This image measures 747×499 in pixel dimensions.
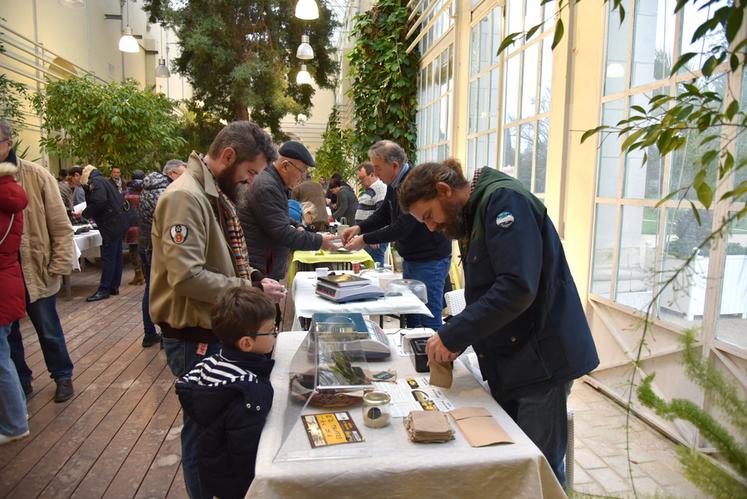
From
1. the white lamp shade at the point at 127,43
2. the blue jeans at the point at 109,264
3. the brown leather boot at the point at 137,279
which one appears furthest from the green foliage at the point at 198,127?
the blue jeans at the point at 109,264

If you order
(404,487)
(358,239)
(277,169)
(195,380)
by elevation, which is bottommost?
(404,487)

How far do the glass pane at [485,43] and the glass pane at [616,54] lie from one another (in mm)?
2190

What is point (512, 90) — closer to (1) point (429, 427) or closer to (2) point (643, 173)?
(2) point (643, 173)

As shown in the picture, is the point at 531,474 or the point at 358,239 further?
the point at 358,239

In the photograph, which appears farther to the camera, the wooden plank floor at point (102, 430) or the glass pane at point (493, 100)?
the glass pane at point (493, 100)

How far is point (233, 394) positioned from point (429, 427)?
56cm

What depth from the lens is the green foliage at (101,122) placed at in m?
8.41

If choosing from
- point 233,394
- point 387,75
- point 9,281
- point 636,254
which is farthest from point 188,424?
point 387,75

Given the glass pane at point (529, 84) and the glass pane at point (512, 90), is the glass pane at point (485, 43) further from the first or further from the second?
the glass pane at point (529, 84)

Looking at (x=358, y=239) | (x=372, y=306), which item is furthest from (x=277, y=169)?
(x=372, y=306)

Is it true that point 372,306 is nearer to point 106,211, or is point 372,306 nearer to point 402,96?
point 106,211

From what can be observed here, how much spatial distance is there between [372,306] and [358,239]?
3.11 feet

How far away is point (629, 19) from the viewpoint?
3.13m

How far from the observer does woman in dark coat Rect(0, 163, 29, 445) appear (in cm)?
260
